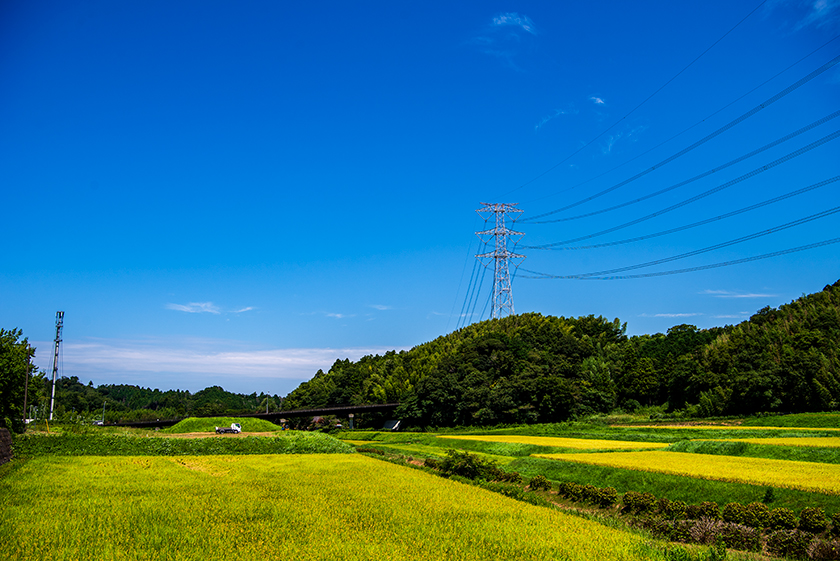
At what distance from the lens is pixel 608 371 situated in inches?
4013

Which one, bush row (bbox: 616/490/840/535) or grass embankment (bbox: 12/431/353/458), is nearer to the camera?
bush row (bbox: 616/490/840/535)

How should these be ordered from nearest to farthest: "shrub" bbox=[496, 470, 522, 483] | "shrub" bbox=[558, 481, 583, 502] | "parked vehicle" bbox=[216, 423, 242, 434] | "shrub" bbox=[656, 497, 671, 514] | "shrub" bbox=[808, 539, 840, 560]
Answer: "shrub" bbox=[808, 539, 840, 560] < "shrub" bbox=[656, 497, 671, 514] < "shrub" bbox=[558, 481, 583, 502] < "shrub" bbox=[496, 470, 522, 483] < "parked vehicle" bbox=[216, 423, 242, 434]

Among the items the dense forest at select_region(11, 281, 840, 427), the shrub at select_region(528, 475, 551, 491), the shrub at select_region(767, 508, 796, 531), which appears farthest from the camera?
the dense forest at select_region(11, 281, 840, 427)

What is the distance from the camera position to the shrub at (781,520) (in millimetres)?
16305

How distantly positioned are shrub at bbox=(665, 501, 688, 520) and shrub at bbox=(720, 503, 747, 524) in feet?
4.03

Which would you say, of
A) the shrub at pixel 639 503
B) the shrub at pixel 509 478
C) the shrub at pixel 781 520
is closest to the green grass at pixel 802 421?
A: the shrub at pixel 509 478

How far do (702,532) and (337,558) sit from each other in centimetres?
1171

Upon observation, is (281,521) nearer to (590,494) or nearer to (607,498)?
(590,494)

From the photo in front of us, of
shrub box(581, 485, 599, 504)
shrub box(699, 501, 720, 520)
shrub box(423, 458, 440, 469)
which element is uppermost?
shrub box(699, 501, 720, 520)

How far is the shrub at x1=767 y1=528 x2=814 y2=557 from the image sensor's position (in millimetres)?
14914

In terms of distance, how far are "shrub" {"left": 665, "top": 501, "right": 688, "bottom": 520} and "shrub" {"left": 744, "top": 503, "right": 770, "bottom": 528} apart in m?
2.03

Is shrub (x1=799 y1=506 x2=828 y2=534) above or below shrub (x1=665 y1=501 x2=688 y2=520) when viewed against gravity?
above

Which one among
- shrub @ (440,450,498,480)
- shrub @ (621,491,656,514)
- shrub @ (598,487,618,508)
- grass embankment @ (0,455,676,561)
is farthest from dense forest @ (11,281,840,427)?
shrub @ (621,491,656,514)

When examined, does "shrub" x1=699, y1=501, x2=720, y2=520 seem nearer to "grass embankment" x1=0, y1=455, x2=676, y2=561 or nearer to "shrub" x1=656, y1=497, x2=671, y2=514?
"shrub" x1=656, y1=497, x2=671, y2=514
